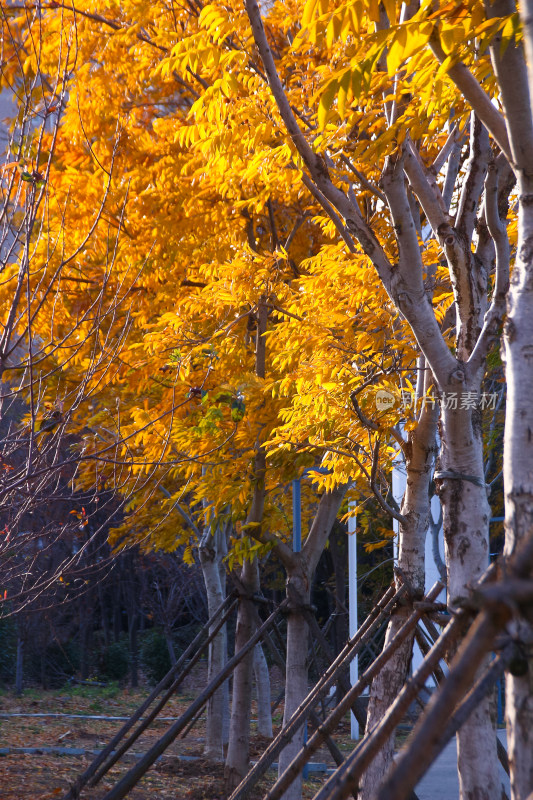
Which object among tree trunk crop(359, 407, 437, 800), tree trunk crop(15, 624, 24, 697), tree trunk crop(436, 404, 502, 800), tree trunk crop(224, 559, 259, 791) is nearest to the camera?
tree trunk crop(436, 404, 502, 800)

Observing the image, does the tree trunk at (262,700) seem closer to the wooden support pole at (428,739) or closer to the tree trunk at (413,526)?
the tree trunk at (413,526)

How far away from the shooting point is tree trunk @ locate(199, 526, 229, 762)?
413 inches

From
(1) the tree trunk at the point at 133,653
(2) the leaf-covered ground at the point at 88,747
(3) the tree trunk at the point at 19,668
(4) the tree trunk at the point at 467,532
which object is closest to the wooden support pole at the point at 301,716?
(4) the tree trunk at the point at 467,532

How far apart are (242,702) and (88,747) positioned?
4.54m

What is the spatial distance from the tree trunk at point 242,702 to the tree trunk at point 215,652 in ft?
5.95

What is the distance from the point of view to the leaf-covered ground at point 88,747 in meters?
8.71

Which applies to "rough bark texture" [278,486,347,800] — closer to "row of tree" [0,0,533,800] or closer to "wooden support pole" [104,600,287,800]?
"row of tree" [0,0,533,800]

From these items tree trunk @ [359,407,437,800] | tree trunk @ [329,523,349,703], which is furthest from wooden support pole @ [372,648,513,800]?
tree trunk @ [329,523,349,703]

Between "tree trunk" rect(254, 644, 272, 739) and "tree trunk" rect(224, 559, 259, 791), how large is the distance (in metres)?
3.28

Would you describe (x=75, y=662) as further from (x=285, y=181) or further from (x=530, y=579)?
(x=530, y=579)

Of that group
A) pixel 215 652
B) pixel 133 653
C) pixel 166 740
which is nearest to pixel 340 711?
pixel 166 740

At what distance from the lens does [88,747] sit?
1180 cm

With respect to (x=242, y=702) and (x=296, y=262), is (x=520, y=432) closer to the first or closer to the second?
(x=242, y=702)

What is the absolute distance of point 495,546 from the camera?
17031 millimetres
